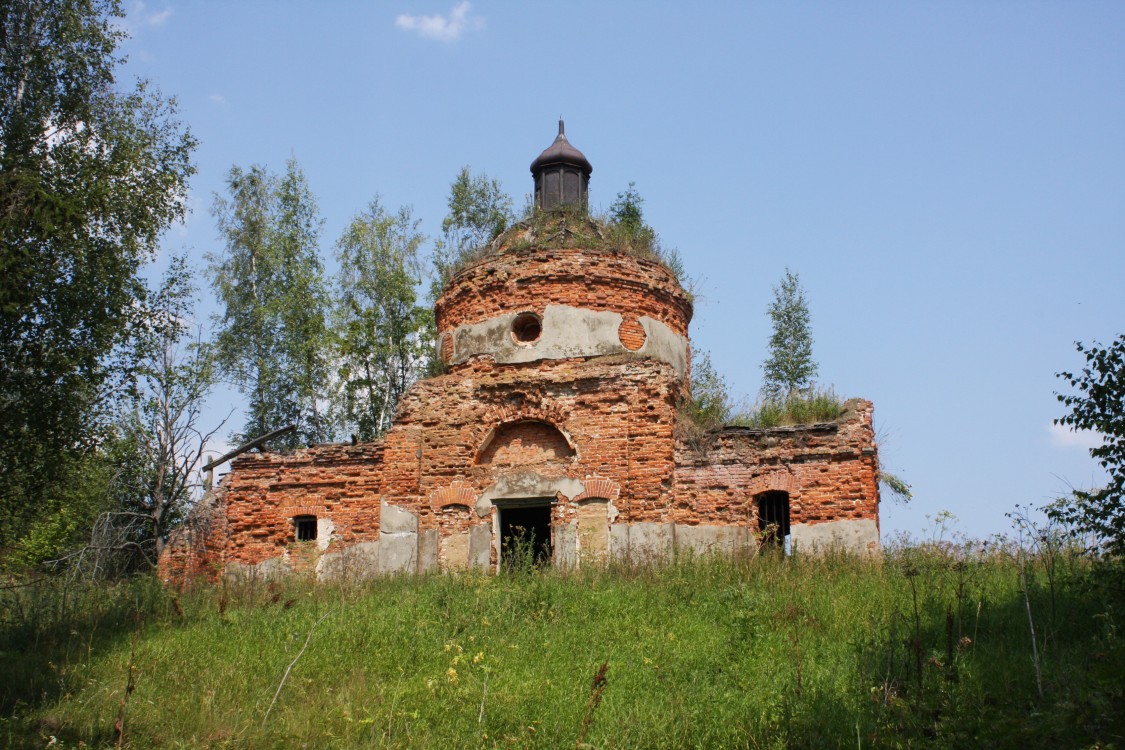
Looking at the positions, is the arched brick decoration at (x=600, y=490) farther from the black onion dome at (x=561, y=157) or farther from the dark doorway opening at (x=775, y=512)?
the black onion dome at (x=561, y=157)

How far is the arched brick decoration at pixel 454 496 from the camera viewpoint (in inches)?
570

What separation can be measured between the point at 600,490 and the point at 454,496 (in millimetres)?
2291

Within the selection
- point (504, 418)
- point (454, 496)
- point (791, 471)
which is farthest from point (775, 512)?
point (454, 496)

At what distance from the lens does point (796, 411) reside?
14250 millimetres

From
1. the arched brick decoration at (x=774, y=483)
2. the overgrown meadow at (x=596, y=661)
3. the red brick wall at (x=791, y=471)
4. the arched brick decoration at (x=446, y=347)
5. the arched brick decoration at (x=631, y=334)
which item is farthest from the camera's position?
the arched brick decoration at (x=446, y=347)

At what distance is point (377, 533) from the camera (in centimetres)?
→ 1477

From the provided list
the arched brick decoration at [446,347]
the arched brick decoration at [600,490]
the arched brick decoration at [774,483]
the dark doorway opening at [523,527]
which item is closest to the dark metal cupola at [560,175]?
the arched brick decoration at [446,347]

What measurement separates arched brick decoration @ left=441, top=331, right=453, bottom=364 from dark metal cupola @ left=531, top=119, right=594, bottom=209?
4.98m

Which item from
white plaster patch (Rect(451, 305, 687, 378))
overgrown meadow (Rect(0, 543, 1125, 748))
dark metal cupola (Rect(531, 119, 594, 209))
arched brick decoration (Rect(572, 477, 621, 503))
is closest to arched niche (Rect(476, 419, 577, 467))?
arched brick decoration (Rect(572, 477, 621, 503))

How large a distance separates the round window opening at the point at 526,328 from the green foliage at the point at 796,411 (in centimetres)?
352

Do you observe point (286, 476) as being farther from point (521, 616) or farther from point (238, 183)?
point (238, 183)

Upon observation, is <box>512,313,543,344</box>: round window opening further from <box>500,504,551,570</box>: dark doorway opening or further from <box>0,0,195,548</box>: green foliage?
<box>0,0,195,548</box>: green foliage

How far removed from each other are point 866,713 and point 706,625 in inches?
109

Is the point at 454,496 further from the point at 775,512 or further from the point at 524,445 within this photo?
the point at 775,512
